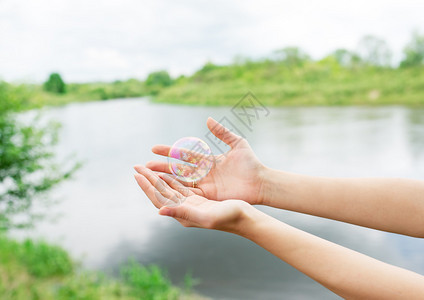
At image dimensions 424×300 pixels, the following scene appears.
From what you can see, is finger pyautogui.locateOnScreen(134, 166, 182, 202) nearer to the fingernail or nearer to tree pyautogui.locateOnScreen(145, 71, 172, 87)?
the fingernail

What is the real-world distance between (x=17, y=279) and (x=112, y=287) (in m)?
0.77

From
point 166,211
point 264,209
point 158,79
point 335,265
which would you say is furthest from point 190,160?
point 158,79

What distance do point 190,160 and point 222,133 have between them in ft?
0.61

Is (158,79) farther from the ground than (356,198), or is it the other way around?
(158,79)

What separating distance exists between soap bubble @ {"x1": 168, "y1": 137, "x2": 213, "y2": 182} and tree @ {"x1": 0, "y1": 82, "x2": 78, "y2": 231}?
201cm

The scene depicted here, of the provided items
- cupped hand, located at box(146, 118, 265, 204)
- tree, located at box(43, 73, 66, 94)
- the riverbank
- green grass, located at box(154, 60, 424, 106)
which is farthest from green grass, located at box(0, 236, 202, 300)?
green grass, located at box(154, 60, 424, 106)

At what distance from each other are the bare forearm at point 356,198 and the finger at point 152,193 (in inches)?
10.7

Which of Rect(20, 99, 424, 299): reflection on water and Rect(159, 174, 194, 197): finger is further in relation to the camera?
Rect(20, 99, 424, 299): reflection on water

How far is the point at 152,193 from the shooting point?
722 millimetres

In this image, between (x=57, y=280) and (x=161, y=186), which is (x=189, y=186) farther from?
(x=57, y=280)

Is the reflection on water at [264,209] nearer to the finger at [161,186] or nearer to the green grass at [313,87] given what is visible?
the green grass at [313,87]

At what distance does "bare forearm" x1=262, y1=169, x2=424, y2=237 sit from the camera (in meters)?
0.71

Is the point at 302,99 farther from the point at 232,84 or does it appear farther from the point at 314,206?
the point at 314,206

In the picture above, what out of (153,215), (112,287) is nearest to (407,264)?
(112,287)
